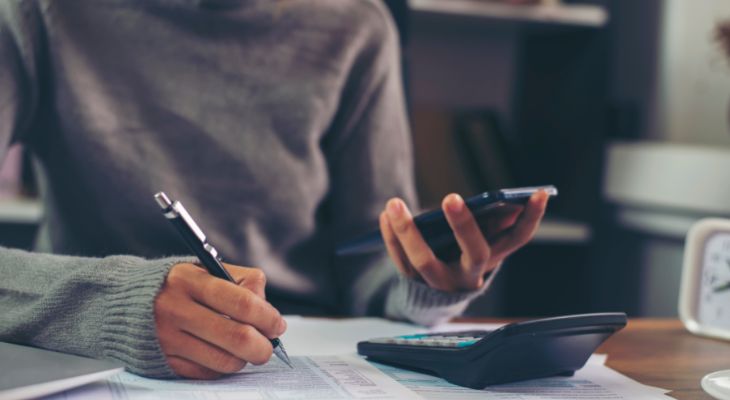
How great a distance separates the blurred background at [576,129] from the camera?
1.71 m

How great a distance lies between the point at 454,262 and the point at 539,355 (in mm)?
225

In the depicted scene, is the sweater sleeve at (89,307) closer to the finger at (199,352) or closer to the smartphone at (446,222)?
the finger at (199,352)

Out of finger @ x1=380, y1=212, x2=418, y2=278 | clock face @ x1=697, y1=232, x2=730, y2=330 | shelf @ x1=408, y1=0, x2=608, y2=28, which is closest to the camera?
finger @ x1=380, y1=212, x2=418, y2=278

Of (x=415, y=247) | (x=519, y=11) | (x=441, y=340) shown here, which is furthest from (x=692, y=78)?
(x=441, y=340)

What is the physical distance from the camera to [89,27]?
1.00 metres

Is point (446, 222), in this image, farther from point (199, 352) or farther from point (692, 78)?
point (692, 78)

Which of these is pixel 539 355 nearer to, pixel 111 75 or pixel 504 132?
pixel 111 75

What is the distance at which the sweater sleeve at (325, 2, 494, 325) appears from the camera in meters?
1.12

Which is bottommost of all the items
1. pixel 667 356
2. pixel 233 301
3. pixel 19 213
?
pixel 19 213

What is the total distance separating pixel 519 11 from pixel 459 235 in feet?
3.73

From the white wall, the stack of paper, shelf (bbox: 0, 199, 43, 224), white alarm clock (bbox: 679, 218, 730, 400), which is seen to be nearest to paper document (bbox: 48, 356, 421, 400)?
the stack of paper

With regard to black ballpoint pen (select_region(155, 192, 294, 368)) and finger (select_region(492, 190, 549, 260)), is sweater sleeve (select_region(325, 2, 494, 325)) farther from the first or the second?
black ballpoint pen (select_region(155, 192, 294, 368))

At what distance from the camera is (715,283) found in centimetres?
88

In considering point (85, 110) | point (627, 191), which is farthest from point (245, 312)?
point (627, 191)
